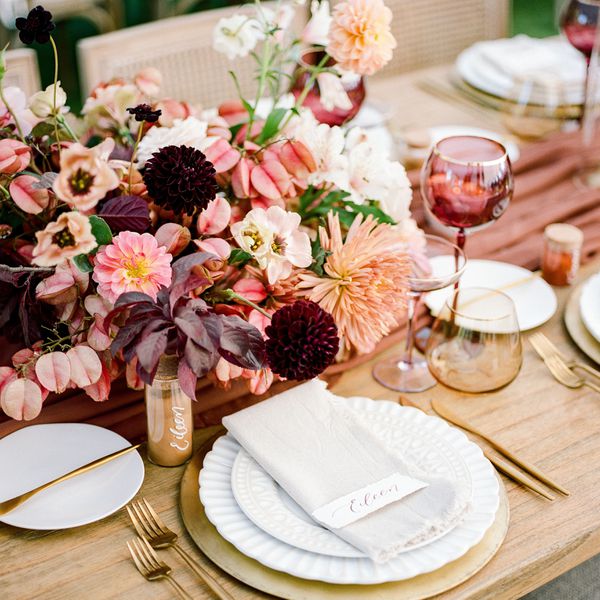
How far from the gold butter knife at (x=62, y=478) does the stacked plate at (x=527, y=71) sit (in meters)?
1.16

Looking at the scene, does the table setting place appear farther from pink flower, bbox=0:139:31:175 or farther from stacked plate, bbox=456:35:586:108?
stacked plate, bbox=456:35:586:108

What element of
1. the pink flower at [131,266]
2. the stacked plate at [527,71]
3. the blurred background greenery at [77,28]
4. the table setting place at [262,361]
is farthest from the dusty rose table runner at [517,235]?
the blurred background greenery at [77,28]

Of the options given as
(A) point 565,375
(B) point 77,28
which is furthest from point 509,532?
(B) point 77,28

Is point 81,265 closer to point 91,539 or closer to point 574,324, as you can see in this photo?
point 91,539

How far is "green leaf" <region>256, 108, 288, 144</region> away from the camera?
1.12m

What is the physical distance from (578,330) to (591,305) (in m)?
0.05

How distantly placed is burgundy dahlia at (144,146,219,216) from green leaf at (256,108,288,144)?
27 centimetres

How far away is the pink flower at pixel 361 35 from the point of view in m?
1.04

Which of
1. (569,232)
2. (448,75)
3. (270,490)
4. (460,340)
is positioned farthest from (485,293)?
(448,75)

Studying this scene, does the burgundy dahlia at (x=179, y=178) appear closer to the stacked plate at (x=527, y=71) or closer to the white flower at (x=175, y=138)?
the white flower at (x=175, y=138)

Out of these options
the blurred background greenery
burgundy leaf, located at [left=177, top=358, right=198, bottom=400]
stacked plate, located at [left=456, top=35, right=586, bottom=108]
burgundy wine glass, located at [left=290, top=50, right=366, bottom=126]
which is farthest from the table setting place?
the blurred background greenery

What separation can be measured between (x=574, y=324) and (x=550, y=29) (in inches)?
156

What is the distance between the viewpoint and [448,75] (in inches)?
79.0

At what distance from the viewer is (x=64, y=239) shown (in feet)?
2.52
